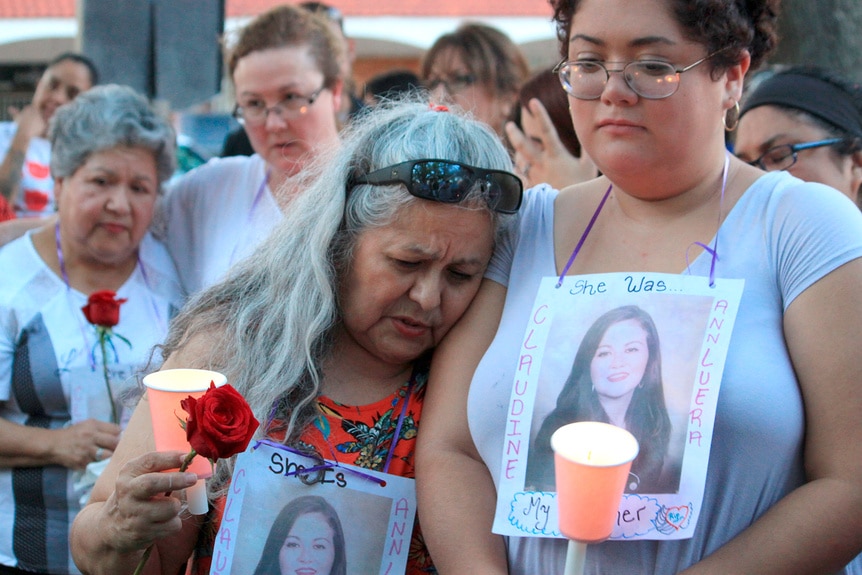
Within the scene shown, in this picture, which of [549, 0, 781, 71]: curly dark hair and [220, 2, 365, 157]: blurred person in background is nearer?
[549, 0, 781, 71]: curly dark hair

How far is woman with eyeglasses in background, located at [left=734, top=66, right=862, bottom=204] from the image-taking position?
265 cm

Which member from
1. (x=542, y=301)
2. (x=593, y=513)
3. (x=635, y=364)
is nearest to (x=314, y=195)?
(x=542, y=301)

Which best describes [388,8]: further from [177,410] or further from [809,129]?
[177,410]

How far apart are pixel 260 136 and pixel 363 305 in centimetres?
142

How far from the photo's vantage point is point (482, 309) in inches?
79.3

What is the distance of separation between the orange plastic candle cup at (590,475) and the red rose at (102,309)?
183 cm

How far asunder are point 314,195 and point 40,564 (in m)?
1.55

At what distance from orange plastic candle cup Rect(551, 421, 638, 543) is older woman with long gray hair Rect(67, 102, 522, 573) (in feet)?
1.90

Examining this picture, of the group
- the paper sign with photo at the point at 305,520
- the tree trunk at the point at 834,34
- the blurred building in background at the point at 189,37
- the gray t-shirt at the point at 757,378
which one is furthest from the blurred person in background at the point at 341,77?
the gray t-shirt at the point at 757,378

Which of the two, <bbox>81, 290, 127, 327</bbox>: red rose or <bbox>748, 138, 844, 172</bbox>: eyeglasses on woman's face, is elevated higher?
<bbox>748, 138, 844, 172</bbox>: eyeglasses on woman's face

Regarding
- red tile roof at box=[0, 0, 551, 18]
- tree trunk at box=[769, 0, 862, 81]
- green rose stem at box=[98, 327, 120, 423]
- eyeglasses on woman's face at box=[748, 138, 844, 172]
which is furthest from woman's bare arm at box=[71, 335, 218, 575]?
red tile roof at box=[0, 0, 551, 18]

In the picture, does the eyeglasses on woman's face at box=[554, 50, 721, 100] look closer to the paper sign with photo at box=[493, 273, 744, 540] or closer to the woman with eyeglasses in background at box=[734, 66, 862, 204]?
the paper sign with photo at box=[493, 273, 744, 540]

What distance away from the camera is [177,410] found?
1670 mm

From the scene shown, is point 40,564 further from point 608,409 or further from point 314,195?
point 608,409
